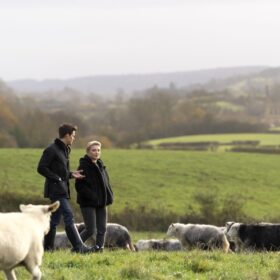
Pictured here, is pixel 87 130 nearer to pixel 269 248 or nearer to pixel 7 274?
pixel 269 248

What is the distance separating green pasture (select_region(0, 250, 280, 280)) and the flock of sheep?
0.93m

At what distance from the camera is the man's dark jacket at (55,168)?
11859 mm

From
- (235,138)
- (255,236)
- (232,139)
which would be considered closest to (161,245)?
(255,236)

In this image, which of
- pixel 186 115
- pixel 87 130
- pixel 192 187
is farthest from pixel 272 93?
pixel 192 187

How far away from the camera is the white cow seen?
7.17 meters

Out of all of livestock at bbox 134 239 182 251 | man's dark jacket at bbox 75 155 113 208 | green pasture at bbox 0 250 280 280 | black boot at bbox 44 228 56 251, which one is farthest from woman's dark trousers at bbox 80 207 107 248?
livestock at bbox 134 239 182 251

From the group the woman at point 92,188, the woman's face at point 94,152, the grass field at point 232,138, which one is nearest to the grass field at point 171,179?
the grass field at point 232,138

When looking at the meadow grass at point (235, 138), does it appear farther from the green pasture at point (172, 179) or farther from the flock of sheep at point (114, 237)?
the flock of sheep at point (114, 237)

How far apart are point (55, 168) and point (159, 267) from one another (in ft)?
10.1

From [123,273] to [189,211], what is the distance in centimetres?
2940

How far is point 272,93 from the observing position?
14650 centimetres

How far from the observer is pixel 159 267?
10.0 meters

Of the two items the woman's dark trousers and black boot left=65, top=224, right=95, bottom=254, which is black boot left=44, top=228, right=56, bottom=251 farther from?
the woman's dark trousers

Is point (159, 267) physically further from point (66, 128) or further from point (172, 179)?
point (172, 179)
